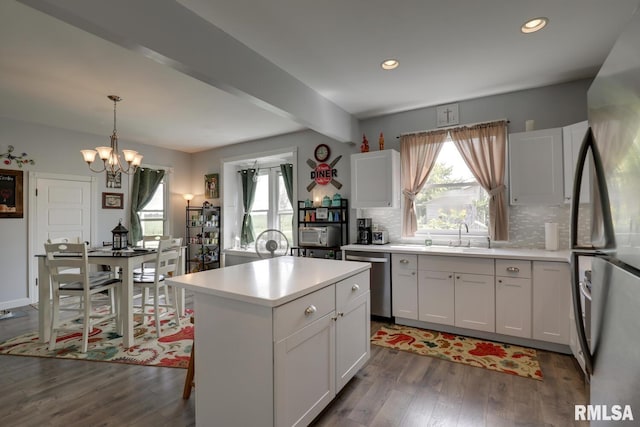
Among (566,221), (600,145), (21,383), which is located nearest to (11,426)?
(21,383)

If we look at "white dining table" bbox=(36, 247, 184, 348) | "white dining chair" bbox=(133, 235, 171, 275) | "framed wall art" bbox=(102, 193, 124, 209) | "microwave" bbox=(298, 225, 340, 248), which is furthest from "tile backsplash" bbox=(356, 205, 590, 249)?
"framed wall art" bbox=(102, 193, 124, 209)

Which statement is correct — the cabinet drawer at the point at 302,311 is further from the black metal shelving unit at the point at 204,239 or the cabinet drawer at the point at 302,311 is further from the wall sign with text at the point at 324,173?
the black metal shelving unit at the point at 204,239

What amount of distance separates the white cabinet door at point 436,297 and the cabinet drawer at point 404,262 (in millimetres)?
103

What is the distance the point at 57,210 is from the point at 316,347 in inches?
189

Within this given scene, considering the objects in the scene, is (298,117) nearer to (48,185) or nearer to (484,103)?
(484,103)

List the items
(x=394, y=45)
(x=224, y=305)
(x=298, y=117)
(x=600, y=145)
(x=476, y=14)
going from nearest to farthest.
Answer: (x=600, y=145) → (x=224, y=305) → (x=476, y=14) → (x=394, y=45) → (x=298, y=117)

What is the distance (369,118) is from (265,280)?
3098mm

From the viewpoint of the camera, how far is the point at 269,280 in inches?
70.1

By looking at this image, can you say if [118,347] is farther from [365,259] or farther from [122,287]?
[365,259]

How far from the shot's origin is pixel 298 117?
118 inches

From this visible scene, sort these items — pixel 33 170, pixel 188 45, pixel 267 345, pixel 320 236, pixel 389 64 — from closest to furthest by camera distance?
pixel 267 345 < pixel 188 45 < pixel 389 64 < pixel 320 236 < pixel 33 170

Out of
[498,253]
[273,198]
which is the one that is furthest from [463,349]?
[273,198]

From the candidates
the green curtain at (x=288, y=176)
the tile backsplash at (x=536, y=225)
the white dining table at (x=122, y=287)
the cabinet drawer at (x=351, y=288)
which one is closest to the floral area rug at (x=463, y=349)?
the cabinet drawer at (x=351, y=288)

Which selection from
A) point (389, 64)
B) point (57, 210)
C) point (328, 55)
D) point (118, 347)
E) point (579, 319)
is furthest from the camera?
point (57, 210)
